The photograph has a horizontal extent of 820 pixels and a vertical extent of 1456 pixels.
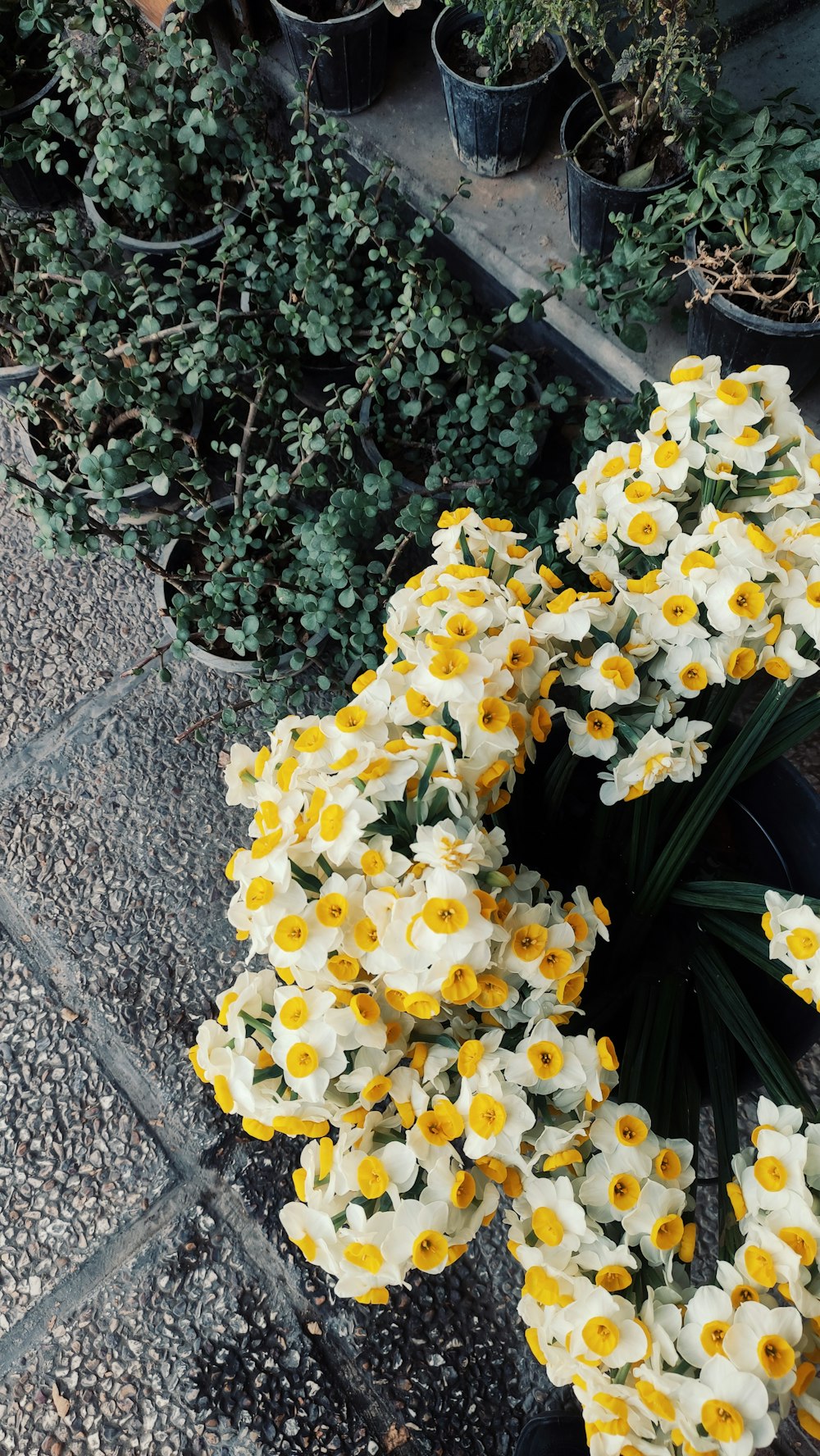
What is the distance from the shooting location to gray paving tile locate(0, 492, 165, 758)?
6.13 feet

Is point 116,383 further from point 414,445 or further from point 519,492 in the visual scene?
point 519,492

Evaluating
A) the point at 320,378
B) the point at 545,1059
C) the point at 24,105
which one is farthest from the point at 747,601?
the point at 24,105

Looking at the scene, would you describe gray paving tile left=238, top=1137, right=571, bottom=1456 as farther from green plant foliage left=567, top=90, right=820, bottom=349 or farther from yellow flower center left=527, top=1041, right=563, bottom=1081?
green plant foliage left=567, top=90, right=820, bottom=349

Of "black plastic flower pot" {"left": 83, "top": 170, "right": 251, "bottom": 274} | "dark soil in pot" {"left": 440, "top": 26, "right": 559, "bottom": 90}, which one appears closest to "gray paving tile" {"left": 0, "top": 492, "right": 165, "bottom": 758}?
"black plastic flower pot" {"left": 83, "top": 170, "right": 251, "bottom": 274}

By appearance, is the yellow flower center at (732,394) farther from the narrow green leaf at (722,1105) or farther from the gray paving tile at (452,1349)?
the gray paving tile at (452,1349)

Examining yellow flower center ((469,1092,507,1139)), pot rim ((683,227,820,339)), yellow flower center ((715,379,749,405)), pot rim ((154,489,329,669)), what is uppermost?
yellow flower center ((715,379,749,405))

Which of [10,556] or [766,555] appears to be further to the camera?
[10,556]

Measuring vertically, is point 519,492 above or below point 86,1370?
above

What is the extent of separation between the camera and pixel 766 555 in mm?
773

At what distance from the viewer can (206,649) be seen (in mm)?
1679

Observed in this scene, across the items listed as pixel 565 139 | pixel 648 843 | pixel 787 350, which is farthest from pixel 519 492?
pixel 648 843

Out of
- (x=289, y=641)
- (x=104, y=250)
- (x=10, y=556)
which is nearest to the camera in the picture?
(x=289, y=641)

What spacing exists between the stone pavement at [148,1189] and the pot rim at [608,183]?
1064mm

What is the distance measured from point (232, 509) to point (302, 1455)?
1.41 meters
